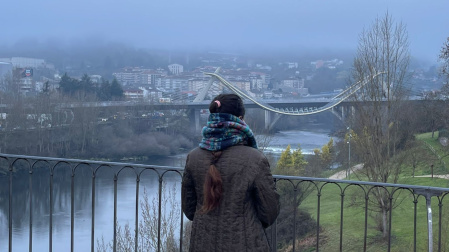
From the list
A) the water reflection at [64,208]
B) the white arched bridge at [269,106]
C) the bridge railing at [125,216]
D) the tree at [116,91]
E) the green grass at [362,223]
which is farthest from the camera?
the white arched bridge at [269,106]

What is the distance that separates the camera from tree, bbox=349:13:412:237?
1554 cm

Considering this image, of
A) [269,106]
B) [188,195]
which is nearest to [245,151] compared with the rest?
[188,195]

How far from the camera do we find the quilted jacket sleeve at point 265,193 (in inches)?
102

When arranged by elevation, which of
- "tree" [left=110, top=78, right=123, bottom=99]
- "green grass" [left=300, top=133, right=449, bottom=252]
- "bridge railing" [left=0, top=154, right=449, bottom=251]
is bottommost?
"green grass" [left=300, top=133, right=449, bottom=252]

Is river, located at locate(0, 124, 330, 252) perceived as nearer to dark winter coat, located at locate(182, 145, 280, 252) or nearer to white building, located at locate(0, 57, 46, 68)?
dark winter coat, located at locate(182, 145, 280, 252)

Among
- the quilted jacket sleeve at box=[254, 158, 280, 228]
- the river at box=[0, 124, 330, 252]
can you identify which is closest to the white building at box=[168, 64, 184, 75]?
the river at box=[0, 124, 330, 252]

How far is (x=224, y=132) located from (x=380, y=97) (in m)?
14.0

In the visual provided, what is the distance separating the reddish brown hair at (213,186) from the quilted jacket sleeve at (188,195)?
18 cm

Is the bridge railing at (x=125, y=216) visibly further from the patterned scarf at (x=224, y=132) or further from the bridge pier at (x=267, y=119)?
the bridge pier at (x=267, y=119)

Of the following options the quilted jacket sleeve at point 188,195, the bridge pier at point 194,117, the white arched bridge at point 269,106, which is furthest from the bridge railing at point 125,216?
the white arched bridge at point 269,106

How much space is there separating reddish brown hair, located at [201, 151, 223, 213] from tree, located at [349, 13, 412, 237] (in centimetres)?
1325

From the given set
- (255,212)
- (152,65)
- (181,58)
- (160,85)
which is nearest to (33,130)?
(255,212)

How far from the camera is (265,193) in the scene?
2602 mm

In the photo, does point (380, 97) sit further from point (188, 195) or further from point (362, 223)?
point (188, 195)
